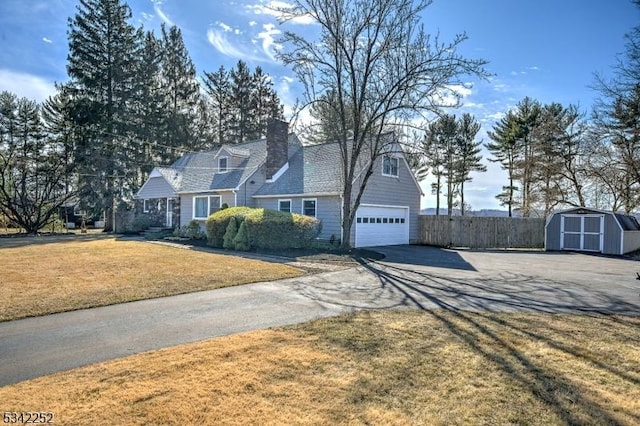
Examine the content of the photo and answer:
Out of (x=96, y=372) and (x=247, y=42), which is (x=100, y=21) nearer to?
(x=247, y=42)

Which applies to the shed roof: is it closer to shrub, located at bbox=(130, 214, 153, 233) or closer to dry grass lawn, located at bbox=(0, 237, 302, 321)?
dry grass lawn, located at bbox=(0, 237, 302, 321)

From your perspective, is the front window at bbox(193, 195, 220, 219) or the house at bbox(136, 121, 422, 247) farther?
the front window at bbox(193, 195, 220, 219)

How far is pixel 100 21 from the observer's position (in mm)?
28906

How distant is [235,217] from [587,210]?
1844cm

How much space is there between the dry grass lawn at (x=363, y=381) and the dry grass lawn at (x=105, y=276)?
3.71m

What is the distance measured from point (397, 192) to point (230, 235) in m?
9.87

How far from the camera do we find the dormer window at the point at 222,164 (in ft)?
79.4

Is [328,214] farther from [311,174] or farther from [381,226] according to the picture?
[381,226]

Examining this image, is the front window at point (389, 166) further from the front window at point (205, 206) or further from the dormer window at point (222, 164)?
the dormer window at point (222, 164)

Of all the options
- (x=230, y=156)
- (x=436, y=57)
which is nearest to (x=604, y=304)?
(x=436, y=57)

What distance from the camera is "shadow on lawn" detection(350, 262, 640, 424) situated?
358 centimetres

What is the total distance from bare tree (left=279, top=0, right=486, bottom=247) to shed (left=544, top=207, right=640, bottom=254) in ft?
37.5

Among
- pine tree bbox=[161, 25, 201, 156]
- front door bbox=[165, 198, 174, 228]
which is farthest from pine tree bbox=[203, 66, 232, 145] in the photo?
front door bbox=[165, 198, 174, 228]

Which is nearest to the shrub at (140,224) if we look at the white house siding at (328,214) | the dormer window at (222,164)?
the dormer window at (222,164)
